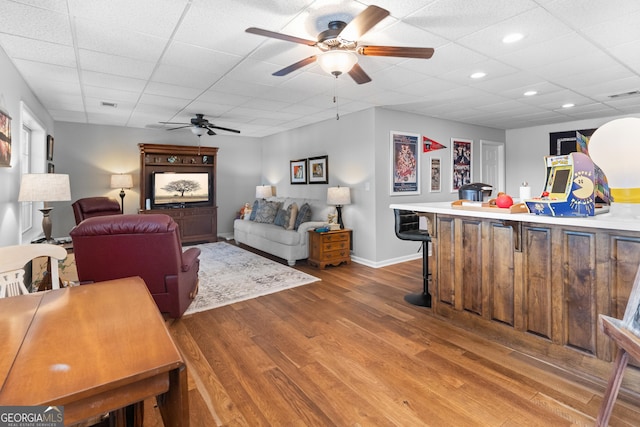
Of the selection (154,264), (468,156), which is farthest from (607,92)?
(154,264)

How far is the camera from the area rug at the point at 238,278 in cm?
368

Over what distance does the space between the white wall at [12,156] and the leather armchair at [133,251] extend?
961 millimetres

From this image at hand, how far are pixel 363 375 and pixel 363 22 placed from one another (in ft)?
7.43

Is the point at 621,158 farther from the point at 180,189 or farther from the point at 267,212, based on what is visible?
the point at 180,189

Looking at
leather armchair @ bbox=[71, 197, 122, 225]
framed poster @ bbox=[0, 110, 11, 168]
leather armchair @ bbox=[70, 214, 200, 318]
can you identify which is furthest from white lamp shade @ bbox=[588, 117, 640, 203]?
leather armchair @ bbox=[71, 197, 122, 225]

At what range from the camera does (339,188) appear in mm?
5324

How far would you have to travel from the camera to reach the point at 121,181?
20.6 feet

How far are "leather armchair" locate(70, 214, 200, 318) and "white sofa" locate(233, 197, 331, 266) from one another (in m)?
2.38

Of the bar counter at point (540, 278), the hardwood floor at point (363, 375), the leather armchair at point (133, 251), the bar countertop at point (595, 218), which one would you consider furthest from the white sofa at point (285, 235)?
the bar countertop at point (595, 218)

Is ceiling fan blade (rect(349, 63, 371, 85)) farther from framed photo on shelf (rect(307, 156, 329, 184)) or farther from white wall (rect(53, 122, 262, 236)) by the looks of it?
white wall (rect(53, 122, 262, 236))

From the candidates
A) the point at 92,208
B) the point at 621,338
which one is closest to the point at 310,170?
the point at 92,208

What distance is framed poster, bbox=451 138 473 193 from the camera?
6.19 m

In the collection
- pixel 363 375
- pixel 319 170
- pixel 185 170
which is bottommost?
pixel 363 375

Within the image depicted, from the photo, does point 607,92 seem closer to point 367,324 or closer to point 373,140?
point 373,140
